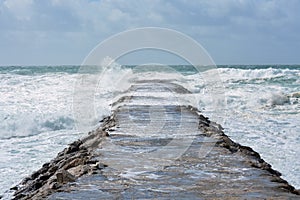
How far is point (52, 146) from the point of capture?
9125mm

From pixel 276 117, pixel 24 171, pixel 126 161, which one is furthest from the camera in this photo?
pixel 276 117

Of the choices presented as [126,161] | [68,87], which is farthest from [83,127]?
[68,87]

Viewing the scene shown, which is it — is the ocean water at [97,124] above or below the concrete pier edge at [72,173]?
below

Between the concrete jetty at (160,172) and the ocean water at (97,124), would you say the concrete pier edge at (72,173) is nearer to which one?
the concrete jetty at (160,172)


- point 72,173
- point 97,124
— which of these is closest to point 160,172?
point 72,173

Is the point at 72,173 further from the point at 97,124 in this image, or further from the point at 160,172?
the point at 97,124

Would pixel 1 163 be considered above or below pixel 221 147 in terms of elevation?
below

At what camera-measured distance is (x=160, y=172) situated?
184 inches

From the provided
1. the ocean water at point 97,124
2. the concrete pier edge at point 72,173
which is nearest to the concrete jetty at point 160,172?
the concrete pier edge at point 72,173

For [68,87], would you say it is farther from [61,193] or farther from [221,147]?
[61,193]

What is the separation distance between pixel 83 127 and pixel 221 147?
690 cm

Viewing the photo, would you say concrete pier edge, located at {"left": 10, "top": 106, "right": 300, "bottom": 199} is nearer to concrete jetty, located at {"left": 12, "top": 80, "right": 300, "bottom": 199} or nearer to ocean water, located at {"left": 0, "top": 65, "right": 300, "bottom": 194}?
concrete jetty, located at {"left": 12, "top": 80, "right": 300, "bottom": 199}

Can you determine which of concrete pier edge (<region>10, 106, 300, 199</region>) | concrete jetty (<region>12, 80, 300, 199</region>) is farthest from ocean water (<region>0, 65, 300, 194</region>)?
concrete jetty (<region>12, 80, 300, 199</region>)

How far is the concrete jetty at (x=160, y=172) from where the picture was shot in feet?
12.7
